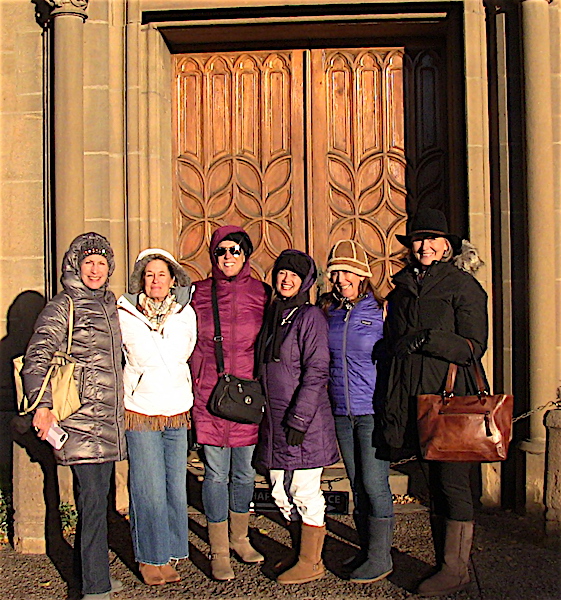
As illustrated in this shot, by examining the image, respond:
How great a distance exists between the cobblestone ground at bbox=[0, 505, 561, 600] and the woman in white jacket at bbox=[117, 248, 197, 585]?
10.9 inches

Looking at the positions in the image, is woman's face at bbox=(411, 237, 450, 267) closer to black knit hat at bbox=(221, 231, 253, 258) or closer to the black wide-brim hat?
the black wide-brim hat

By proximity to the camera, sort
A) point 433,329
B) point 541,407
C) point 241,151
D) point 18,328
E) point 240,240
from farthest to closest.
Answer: point 241,151
point 18,328
point 541,407
point 240,240
point 433,329

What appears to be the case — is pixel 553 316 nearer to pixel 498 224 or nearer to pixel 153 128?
pixel 498 224

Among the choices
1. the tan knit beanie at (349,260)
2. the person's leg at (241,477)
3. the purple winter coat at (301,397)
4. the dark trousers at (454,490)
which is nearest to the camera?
the dark trousers at (454,490)

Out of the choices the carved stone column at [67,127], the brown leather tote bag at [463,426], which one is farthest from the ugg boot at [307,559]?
the carved stone column at [67,127]

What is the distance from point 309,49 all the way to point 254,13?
630mm

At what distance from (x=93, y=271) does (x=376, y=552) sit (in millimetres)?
2317

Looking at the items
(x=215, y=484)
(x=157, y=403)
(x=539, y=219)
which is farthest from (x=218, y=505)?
(x=539, y=219)

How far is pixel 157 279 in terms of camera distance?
4.40 m

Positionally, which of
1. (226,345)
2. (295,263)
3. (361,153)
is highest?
(361,153)

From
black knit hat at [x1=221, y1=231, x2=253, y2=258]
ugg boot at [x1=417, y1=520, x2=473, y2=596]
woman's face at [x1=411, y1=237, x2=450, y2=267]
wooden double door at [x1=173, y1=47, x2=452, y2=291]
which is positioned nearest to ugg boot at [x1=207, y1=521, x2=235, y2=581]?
ugg boot at [x1=417, y1=520, x2=473, y2=596]

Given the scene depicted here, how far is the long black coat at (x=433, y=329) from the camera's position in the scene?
4.16 m

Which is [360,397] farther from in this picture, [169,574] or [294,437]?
[169,574]

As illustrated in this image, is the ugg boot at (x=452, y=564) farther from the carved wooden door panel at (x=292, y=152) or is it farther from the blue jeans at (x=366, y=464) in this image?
the carved wooden door panel at (x=292, y=152)
